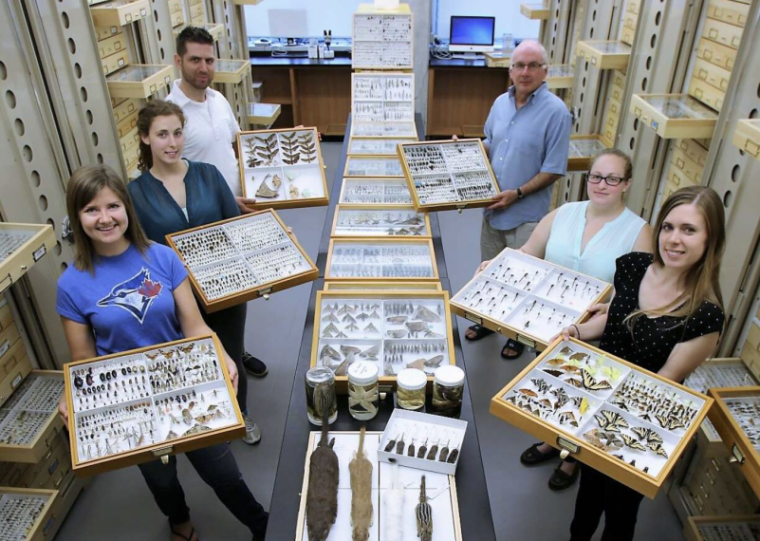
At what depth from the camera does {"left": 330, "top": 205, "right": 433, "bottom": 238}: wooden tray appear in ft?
10.3

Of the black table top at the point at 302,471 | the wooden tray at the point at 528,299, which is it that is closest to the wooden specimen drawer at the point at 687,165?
the wooden tray at the point at 528,299

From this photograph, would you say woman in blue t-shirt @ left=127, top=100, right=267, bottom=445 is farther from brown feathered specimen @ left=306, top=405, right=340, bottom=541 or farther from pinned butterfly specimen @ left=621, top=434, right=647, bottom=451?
pinned butterfly specimen @ left=621, top=434, right=647, bottom=451

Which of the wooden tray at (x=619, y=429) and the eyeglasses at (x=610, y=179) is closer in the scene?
the wooden tray at (x=619, y=429)

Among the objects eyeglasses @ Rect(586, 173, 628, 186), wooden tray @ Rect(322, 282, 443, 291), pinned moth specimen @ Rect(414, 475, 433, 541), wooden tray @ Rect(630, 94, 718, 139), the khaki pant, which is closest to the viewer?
pinned moth specimen @ Rect(414, 475, 433, 541)

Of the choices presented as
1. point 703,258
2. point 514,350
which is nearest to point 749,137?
point 703,258

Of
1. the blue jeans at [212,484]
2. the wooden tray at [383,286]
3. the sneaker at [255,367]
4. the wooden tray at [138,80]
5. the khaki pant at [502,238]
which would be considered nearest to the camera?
the blue jeans at [212,484]

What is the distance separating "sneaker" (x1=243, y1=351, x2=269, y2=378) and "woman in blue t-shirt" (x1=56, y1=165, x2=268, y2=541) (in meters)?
1.40

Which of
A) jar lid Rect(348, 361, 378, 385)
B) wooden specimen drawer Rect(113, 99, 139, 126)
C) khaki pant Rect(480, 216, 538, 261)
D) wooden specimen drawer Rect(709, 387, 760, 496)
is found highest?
wooden specimen drawer Rect(113, 99, 139, 126)

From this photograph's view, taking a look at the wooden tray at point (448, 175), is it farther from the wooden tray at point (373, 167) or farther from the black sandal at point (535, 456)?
the black sandal at point (535, 456)

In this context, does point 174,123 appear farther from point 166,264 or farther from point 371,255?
point 371,255

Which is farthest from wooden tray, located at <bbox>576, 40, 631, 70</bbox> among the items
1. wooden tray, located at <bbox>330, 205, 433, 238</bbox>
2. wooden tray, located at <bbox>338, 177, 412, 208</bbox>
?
wooden tray, located at <bbox>330, 205, 433, 238</bbox>

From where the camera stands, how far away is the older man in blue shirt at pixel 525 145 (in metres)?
3.17

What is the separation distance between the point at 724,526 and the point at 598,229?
150 cm

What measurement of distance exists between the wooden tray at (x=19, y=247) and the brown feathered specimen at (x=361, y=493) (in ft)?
4.90
